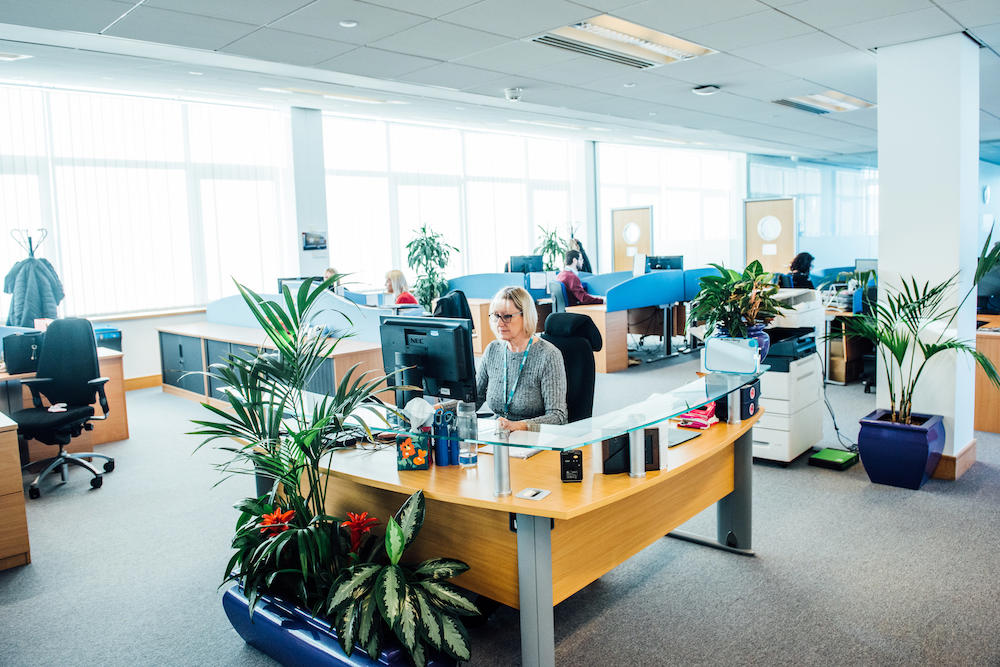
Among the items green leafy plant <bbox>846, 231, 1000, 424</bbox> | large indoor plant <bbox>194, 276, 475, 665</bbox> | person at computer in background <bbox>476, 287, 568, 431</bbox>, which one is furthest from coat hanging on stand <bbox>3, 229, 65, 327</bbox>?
green leafy plant <bbox>846, 231, 1000, 424</bbox>

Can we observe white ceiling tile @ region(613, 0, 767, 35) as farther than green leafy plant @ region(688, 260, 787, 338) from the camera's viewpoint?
Yes

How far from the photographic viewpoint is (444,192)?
10234mm

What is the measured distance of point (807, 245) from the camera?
48.4ft

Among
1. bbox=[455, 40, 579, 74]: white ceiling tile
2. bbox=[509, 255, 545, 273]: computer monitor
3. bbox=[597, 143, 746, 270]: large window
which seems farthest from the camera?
bbox=[597, 143, 746, 270]: large window

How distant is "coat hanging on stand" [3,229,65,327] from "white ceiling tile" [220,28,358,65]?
10.9ft

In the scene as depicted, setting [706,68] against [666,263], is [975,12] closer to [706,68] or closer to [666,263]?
[706,68]

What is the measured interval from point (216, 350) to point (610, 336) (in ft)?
13.0

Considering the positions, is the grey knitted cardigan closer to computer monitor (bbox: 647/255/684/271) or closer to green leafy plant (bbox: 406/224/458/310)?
green leafy plant (bbox: 406/224/458/310)

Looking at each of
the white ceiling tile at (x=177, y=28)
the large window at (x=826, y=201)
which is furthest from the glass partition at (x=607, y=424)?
the large window at (x=826, y=201)

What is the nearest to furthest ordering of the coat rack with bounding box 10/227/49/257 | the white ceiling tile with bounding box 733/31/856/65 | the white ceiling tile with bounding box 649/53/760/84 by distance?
the white ceiling tile with bounding box 733/31/856/65 < the white ceiling tile with bounding box 649/53/760/84 < the coat rack with bounding box 10/227/49/257

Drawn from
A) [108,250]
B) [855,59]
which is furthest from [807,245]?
[108,250]

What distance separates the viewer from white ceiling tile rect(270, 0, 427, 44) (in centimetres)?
377

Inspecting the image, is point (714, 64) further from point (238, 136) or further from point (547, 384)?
point (238, 136)

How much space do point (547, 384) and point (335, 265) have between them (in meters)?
6.40
